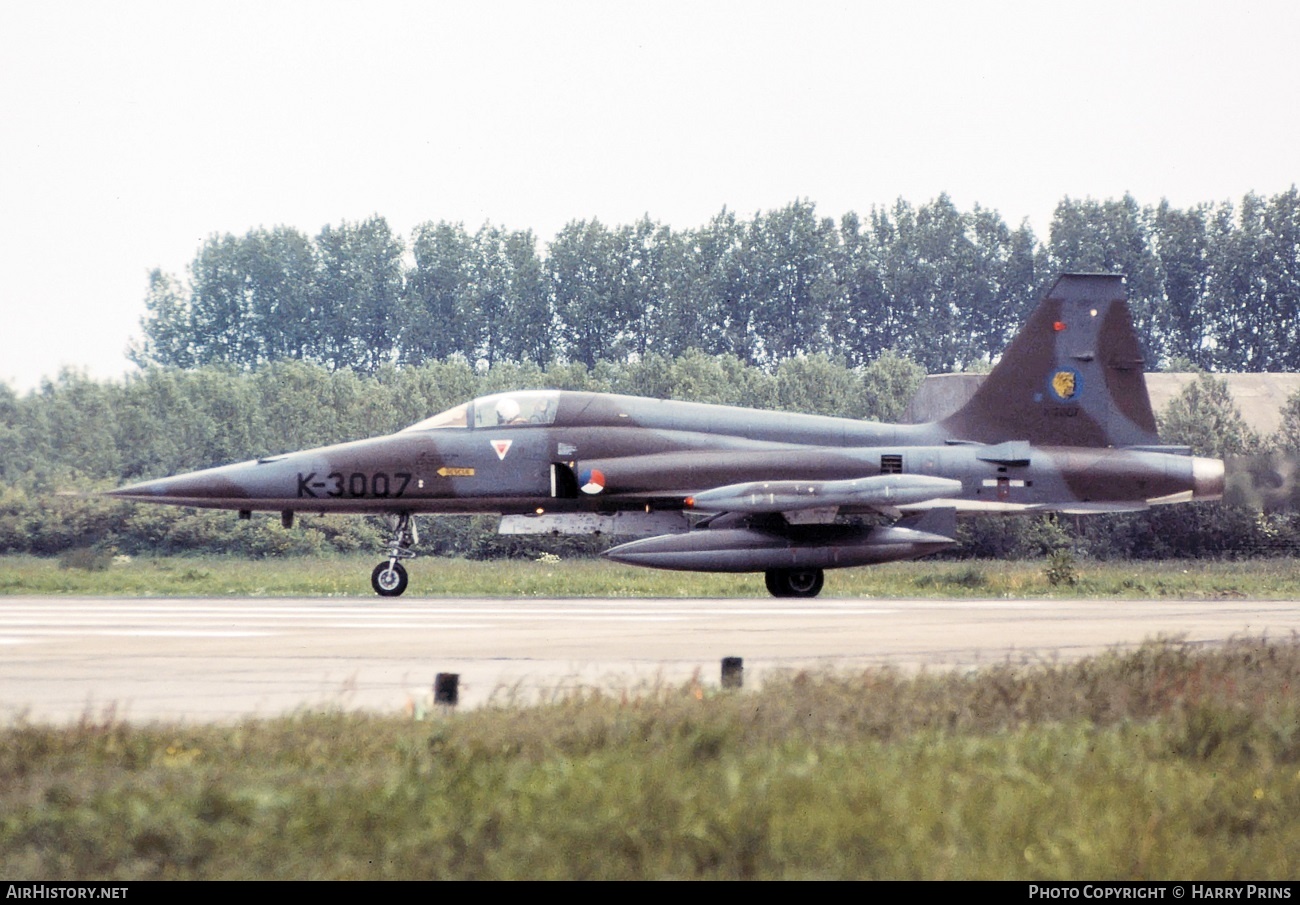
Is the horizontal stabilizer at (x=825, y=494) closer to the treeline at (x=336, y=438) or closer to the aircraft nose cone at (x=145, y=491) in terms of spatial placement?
the aircraft nose cone at (x=145, y=491)

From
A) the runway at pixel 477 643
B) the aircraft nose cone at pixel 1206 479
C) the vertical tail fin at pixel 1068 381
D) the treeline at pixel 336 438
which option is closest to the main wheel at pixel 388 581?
the runway at pixel 477 643

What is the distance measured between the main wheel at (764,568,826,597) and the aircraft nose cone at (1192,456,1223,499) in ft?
19.7

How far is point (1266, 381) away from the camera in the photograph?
5775cm

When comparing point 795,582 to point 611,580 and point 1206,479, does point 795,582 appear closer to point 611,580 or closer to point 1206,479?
point 611,580

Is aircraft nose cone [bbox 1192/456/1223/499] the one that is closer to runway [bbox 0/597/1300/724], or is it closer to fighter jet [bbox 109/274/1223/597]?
fighter jet [bbox 109/274/1223/597]

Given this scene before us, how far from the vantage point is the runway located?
10.4 metres

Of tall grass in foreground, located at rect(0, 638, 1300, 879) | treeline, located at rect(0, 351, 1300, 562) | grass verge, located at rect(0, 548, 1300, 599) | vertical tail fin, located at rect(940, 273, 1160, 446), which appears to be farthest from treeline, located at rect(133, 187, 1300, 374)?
tall grass in foreground, located at rect(0, 638, 1300, 879)

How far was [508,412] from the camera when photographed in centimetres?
2459

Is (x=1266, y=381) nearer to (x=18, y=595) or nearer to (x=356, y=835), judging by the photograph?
(x=18, y=595)

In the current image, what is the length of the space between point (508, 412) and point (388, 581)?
124 inches

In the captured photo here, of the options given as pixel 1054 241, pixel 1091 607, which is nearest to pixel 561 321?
pixel 1054 241

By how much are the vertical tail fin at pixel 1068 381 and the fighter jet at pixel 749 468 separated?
0.07 feet
